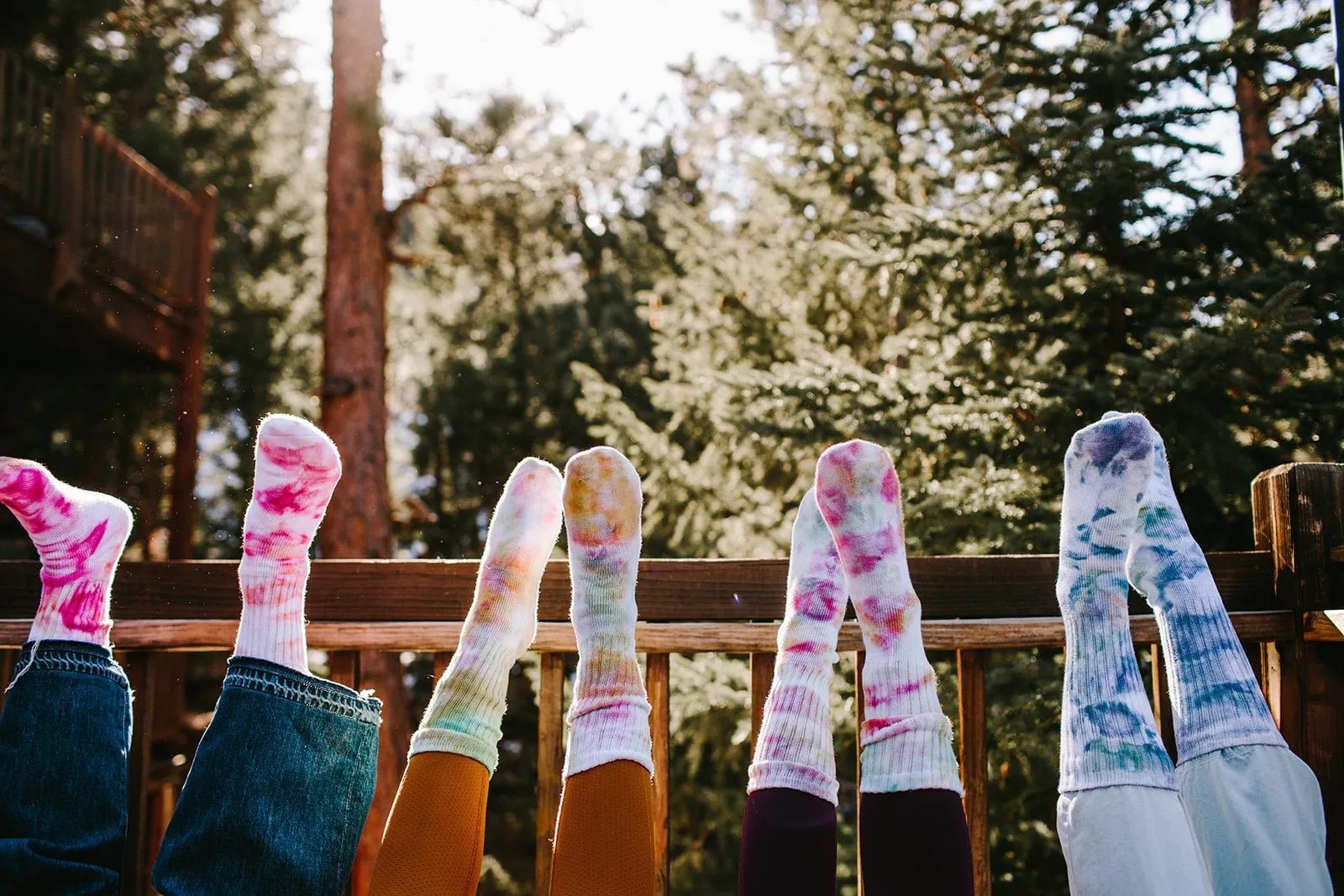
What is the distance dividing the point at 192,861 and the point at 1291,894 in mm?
1099

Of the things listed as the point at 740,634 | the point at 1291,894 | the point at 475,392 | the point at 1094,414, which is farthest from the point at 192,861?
the point at 475,392

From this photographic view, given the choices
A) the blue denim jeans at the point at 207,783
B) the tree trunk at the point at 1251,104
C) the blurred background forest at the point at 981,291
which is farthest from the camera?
the tree trunk at the point at 1251,104

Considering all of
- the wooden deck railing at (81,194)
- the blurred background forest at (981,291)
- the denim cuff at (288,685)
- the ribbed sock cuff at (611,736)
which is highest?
→ the wooden deck railing at (81,194)

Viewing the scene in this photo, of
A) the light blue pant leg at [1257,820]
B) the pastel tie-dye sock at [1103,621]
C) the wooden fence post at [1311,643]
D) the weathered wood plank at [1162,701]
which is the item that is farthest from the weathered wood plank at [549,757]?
the wooden fence post at [1311,643]

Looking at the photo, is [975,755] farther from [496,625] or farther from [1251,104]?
[1251,104]

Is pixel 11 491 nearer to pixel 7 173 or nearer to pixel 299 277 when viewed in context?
pixel 7 173

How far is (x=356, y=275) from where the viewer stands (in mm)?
4660

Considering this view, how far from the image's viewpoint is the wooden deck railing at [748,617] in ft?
4.25

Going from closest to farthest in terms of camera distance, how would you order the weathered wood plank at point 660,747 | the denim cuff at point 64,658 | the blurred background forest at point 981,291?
the denim cuff at point 64,658, the weathered wood plank at point 660,747, the blurred background forest at point 981,291

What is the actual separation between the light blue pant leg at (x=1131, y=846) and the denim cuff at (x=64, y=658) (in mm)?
1106

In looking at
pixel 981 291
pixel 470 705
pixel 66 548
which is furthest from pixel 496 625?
pixel 981 291

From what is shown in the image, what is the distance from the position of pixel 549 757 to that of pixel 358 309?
3.81 metres

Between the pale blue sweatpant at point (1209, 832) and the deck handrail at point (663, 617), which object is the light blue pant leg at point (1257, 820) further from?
the deck handrail at point (663, 617)

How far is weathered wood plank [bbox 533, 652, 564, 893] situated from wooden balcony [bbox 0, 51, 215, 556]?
4.59m
